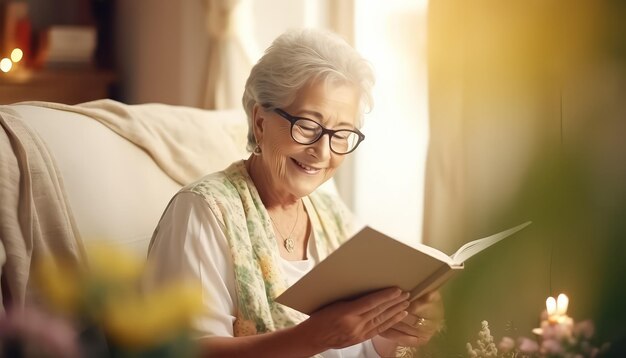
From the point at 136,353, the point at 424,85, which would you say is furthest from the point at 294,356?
the point at 424,85

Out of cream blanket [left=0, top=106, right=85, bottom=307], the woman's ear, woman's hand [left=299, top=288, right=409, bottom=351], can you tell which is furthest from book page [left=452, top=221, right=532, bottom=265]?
cream blanket [left=0, top=106, right=85, bottom=307]

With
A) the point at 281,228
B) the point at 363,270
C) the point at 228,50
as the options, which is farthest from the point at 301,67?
the point at 228,50

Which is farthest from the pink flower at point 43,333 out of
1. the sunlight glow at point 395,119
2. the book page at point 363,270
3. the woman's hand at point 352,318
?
the sunlight glow at point 395,119

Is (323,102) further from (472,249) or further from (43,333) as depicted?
(43,333)

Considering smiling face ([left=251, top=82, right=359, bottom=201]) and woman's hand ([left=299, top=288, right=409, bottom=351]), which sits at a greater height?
smiling face ([left=251, top=82, right=359, bottom=201])

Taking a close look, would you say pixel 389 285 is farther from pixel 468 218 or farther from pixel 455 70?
pixel 455 70

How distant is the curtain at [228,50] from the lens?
3336mm

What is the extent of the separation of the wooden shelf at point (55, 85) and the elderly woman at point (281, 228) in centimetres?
219

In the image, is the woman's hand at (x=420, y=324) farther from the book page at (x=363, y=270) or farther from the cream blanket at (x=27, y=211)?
the cream blanket at (x=27, y=211)

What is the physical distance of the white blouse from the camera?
1.59 m

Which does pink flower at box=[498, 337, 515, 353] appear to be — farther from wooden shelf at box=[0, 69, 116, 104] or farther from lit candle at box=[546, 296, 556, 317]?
wooden shelf at box=[0, 69, 116, 104]

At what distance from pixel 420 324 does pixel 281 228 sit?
37 centimetres

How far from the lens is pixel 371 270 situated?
56.4 inches

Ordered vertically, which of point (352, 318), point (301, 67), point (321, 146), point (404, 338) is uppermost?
point (301, 67)
